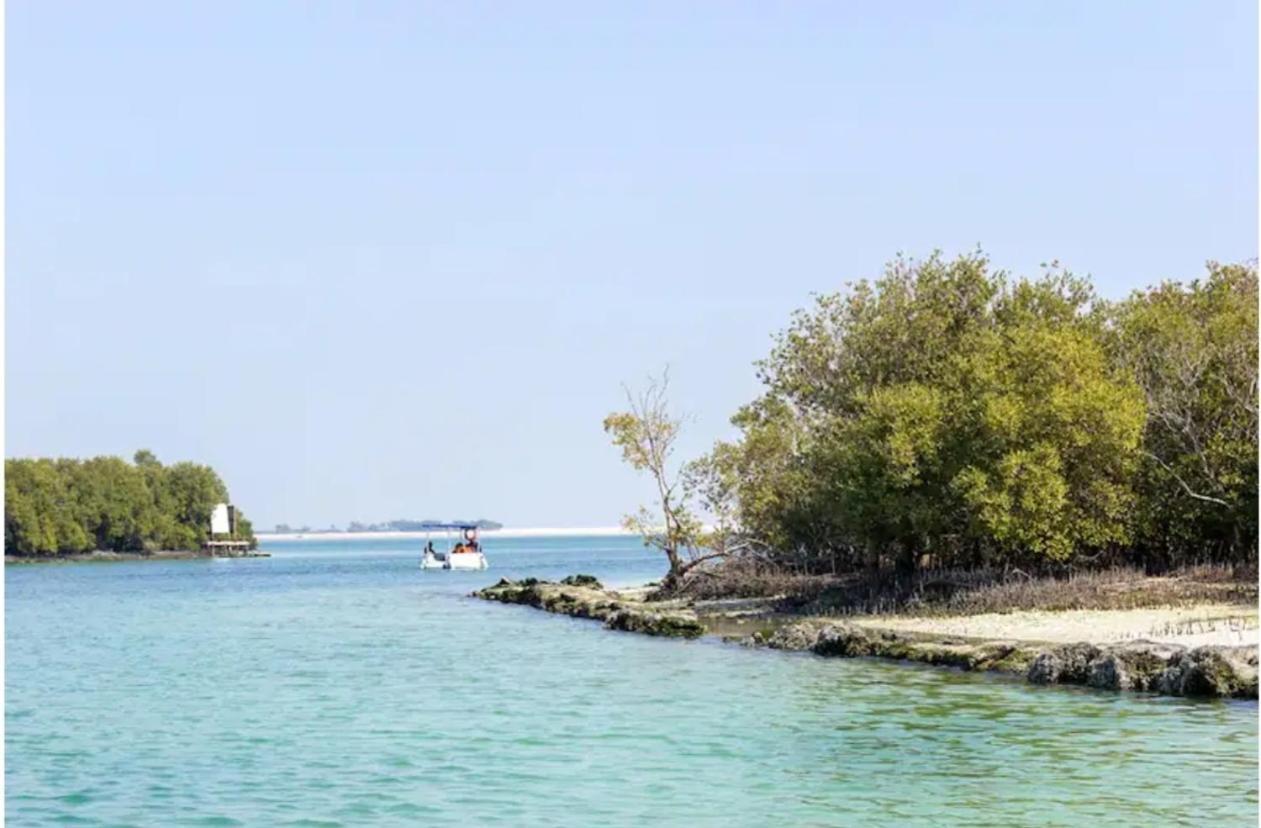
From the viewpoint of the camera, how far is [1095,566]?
5016 centimetres

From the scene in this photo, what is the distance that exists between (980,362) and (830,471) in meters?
7.55

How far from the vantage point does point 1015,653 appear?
115 feet

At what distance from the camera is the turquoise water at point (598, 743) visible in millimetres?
20688

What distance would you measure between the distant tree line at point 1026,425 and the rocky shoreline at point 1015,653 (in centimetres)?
523

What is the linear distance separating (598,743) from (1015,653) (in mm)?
12415

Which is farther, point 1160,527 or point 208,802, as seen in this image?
point 1160,527

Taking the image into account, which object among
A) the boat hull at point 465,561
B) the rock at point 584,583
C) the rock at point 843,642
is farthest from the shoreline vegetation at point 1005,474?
the boat hull at point 465,561

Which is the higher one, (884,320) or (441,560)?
(884,320)

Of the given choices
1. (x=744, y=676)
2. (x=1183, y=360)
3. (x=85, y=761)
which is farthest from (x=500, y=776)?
(x=1183, y=360)

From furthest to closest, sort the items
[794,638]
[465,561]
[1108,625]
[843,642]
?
[465,561] < [794,638] < [843,642] < [1108,625]

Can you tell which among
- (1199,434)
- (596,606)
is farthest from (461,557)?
(1199,434)

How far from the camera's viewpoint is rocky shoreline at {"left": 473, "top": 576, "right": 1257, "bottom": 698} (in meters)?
29.3

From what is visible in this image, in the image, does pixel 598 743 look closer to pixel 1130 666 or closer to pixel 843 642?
pixel 1130 666

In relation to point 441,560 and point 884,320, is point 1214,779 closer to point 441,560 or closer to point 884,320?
point 884,320
